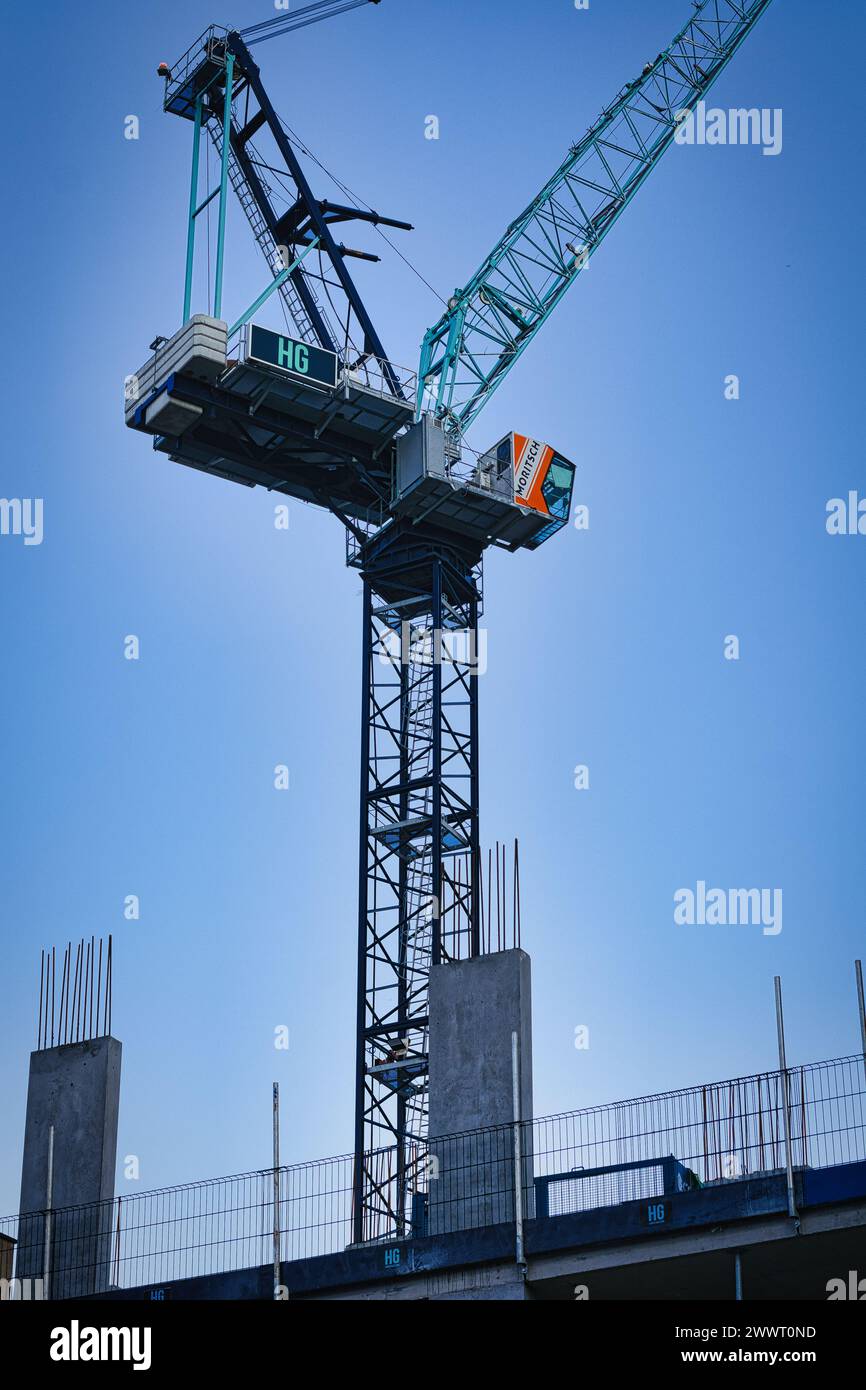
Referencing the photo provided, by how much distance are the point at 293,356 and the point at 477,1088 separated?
23.6 meters

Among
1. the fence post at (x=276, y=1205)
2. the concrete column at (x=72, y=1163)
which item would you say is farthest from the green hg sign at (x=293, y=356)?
the fence post at (x=276, y=1205)

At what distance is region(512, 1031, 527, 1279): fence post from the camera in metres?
36.2

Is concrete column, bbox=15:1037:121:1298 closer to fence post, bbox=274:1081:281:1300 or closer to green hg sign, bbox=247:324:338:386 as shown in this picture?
fence post, bbox=274:1081:281:1300

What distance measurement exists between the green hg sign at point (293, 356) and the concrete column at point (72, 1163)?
781 inches

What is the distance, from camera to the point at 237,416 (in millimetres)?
56656

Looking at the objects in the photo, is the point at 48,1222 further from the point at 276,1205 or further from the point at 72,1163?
the point at 276,1205

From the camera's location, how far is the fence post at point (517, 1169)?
119 ft

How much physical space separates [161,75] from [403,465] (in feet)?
53.4

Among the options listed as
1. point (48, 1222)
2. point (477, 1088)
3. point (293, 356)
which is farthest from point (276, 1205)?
point (293, 356)

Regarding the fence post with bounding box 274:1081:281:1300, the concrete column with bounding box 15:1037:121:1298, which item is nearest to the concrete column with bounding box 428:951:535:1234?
the fence post with bounding box 274:1081:281:1300

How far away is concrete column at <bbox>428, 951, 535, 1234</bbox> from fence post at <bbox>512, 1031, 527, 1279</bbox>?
182 mm
